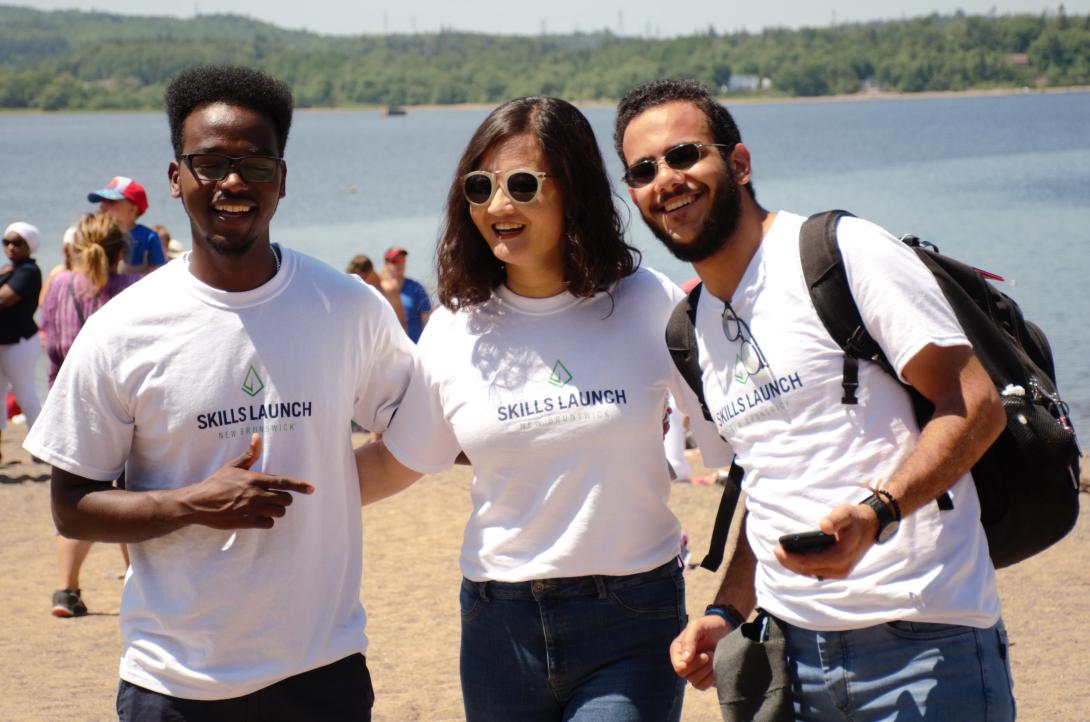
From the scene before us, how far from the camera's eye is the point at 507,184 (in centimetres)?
343

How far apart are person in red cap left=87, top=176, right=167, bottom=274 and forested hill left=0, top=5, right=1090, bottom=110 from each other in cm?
11269

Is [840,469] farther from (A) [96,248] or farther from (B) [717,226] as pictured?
(A) [96,248]

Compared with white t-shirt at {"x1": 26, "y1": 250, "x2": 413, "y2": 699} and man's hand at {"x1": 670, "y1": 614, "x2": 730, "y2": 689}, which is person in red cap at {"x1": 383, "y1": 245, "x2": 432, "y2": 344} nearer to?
white t-shirt at {"x1": 26, "y1": 250, "x2": 413, "y2": 699}

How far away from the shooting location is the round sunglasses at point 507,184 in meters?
3.42

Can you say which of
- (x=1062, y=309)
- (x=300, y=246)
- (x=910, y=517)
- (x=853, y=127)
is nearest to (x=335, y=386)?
(x=910, y=517)

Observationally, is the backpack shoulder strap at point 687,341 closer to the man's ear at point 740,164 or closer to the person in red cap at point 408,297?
the man's ear at point 740,164

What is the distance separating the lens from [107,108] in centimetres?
14925

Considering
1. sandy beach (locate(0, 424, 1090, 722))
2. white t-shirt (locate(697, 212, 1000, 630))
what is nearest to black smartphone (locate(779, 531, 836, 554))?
white t-shirt (locate(697, 212, 1000, 630))

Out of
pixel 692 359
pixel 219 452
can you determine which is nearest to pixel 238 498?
pixel 219 452

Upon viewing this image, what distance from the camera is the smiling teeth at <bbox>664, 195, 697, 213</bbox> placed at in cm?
308

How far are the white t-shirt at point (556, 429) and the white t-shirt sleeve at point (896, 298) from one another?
693 millimetres

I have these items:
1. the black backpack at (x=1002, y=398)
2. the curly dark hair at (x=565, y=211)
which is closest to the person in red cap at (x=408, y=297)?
the curly dark hair at (x=565, y=211)

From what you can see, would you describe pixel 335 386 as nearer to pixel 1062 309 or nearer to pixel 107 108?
pixel 1062 309

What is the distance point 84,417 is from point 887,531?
1858mm
